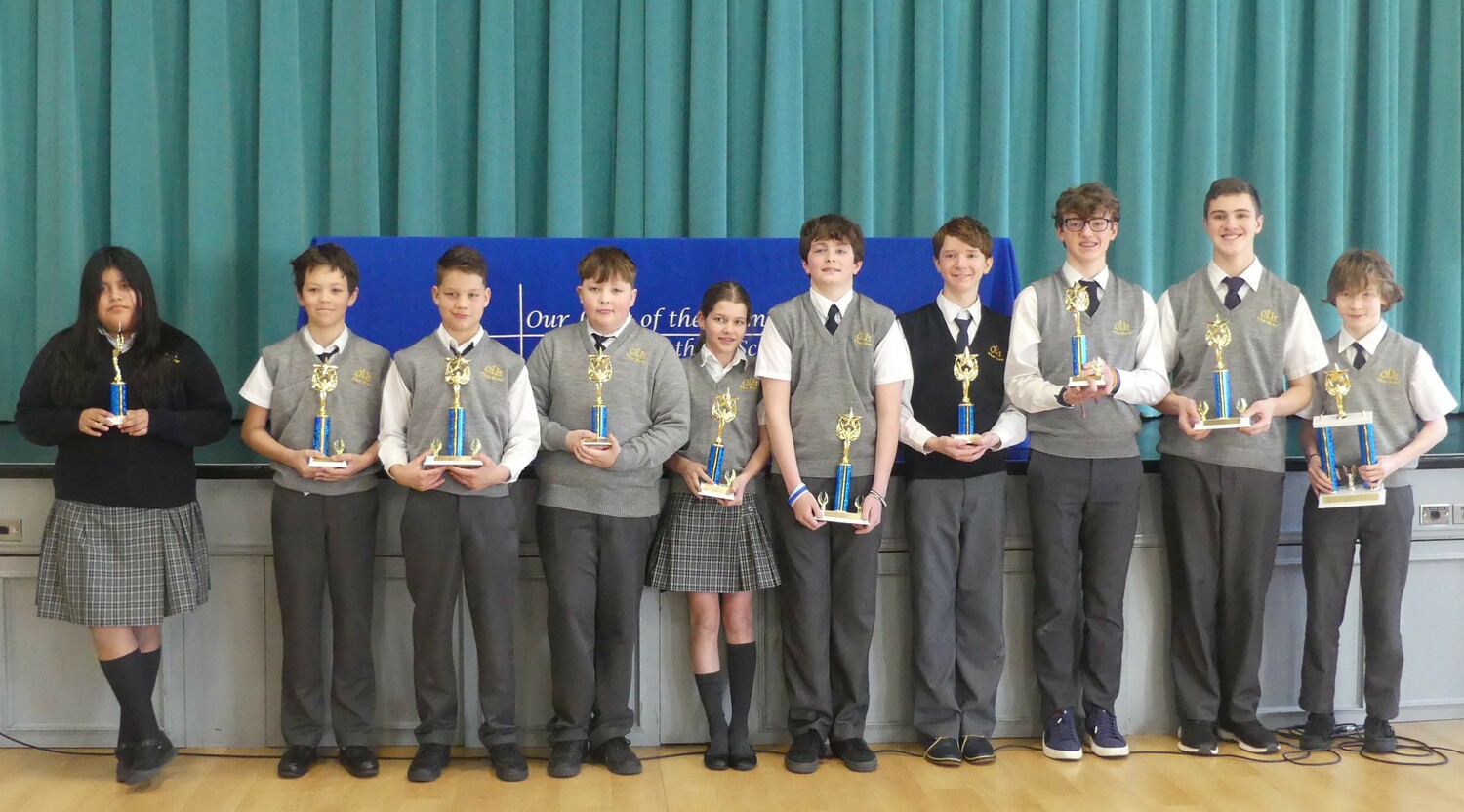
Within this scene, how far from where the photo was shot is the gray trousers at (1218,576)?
10.7 feet

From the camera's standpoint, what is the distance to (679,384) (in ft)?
10.3

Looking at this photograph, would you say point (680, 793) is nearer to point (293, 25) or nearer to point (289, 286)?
point (289, 286)

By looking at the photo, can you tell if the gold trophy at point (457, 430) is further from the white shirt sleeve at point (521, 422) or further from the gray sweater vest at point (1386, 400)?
the gray sweater vest at point (1386, 400)

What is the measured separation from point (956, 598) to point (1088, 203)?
1.21 meters

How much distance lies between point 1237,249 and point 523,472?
86.8 inches

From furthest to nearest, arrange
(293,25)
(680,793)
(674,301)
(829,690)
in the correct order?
(293,25) < (674,301) < (829,690) < (680,793)

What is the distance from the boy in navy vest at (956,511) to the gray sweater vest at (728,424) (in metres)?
0.44

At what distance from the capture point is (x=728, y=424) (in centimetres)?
321

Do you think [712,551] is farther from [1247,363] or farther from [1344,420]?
[1344,420]

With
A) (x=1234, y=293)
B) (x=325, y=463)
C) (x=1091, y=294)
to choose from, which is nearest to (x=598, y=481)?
(x=325, y=463)

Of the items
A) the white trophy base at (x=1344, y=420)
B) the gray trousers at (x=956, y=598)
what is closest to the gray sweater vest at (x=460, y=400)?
the gray trousers at (x=956, y=598)

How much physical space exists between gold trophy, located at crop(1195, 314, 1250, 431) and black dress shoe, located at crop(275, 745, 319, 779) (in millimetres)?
2683

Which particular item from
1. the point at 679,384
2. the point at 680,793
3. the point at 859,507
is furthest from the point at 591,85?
the point at 680,793

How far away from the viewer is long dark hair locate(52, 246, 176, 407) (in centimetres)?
306
